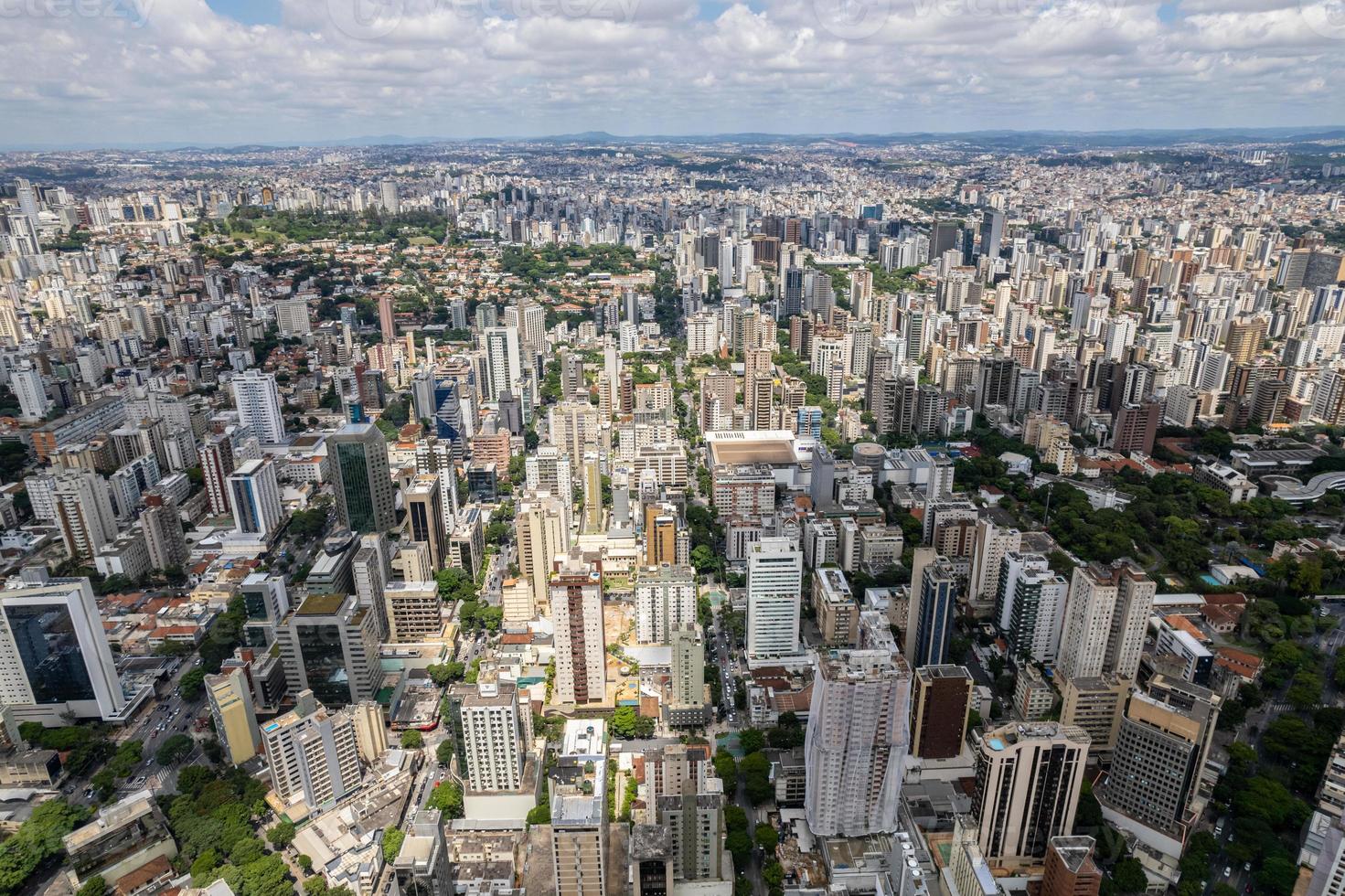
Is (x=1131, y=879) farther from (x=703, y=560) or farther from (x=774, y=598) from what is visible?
(x=703, y=560)

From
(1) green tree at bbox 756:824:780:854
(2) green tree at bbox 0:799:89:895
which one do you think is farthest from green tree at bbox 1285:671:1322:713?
(2) green tree at bbox 0:799:89:895

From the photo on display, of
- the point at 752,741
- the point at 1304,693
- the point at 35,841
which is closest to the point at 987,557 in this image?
the point at 1304,693

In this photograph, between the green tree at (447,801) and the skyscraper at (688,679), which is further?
the skyscraper at (688,679)

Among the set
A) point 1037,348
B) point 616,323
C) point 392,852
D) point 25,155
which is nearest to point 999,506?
point 1037,348

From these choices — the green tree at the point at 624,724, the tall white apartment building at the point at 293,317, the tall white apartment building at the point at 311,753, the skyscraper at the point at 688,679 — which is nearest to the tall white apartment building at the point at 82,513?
the tall white apartment building at the point at 311,753

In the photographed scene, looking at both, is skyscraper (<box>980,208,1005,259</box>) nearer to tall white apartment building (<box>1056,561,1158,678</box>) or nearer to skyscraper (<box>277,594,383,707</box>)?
tall white apartment building (<box>1056,561,1158,678</box>)

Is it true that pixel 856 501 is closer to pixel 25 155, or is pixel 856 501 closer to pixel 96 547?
pixel 96 547

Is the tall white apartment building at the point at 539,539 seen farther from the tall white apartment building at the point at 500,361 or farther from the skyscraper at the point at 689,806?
the tall white apartment building at the point at 500,361
